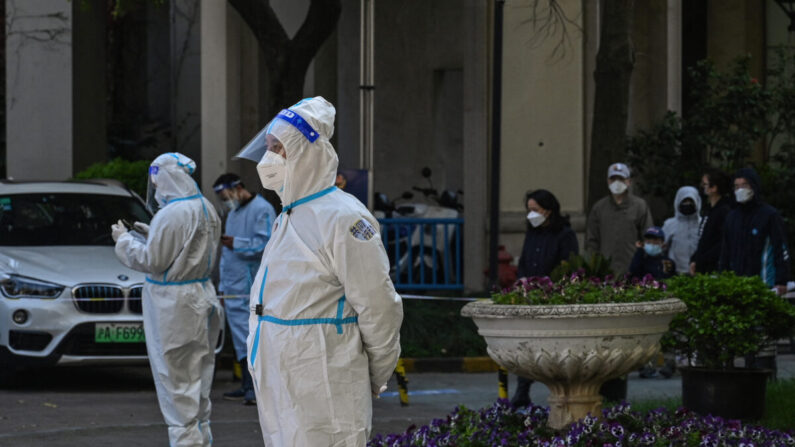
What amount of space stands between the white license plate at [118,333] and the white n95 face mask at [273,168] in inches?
246

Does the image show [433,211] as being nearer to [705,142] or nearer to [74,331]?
[705,142]

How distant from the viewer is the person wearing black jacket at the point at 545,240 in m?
9.97

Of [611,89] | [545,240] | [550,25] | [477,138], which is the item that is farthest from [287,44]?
[545,240]

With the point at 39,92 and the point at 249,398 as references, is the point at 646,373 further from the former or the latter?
the point at 39,92

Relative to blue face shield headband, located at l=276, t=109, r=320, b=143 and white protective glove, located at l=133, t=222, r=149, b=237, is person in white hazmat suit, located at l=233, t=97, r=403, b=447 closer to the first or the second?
blue face shield headband, located at l=276, t=109, r=320, b=143

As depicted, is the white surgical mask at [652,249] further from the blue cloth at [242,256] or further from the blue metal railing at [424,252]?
the blue metal railing at [424,252]

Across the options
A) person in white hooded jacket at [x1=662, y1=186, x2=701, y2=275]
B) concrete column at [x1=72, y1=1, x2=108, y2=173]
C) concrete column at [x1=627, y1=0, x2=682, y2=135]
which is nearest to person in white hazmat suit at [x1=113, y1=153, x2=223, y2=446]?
person in white hooded jacket at [x1=662, y1=186, x2=701, y2=275]

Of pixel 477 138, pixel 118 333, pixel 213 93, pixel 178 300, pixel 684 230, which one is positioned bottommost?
pixel 118 333

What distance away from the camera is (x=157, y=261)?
26.5ft

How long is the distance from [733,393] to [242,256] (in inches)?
170

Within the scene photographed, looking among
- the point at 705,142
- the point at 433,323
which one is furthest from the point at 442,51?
the point at 433,323

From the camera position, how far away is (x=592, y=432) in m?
7.27

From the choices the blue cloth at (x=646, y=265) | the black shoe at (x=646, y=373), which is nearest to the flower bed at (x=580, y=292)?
the blue cloth at (x=646, y=265)

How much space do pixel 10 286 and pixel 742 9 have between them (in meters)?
14.1
